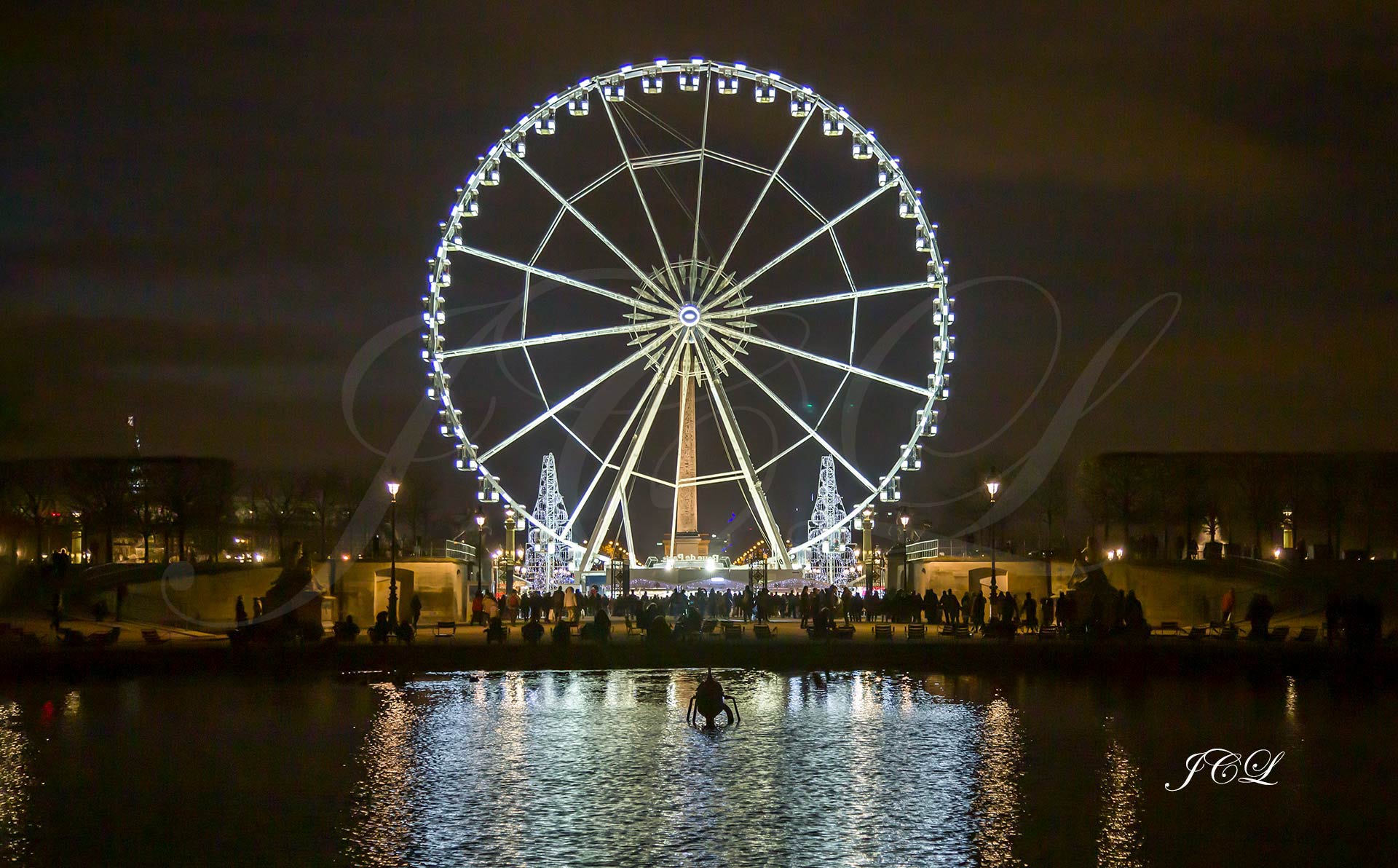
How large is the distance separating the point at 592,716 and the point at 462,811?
5.96 metres

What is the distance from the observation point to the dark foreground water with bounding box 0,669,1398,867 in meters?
10.8

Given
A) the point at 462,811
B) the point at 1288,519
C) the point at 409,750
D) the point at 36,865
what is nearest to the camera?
the point at 36,865

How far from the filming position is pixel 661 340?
36406 mm

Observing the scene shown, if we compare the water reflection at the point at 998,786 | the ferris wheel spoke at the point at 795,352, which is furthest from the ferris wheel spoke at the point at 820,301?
the water reflection at the point at 998,786

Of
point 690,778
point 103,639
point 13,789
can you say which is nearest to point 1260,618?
point 690,778

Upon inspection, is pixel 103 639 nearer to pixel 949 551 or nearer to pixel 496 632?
pixel 496 632

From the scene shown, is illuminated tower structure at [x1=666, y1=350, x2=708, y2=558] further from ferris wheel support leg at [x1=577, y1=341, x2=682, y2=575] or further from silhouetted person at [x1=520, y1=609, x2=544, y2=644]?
silhouetted person at [x1=520, y1=609, x2=544, y2=644]

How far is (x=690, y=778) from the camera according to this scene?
1366 cm

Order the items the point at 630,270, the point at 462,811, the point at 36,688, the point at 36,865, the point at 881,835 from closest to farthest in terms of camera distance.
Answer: the point at 36,865 < the point at 881,835 < the point at 462,811 < the point at 36,688 < the point at 630,270

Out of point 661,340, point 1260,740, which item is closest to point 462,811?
point 1260,740

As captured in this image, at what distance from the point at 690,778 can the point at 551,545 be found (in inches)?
1039

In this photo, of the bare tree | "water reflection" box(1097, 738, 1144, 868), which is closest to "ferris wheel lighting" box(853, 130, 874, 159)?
"water reflection" box(1097, 738, 1144, 868)

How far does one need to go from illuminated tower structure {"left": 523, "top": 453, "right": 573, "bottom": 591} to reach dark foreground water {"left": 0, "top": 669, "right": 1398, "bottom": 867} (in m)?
21.8

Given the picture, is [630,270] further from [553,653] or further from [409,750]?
[409,750]
